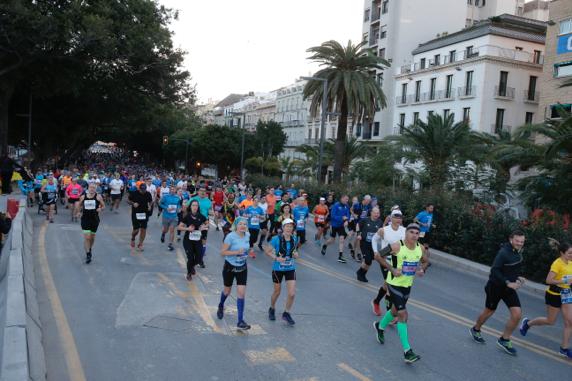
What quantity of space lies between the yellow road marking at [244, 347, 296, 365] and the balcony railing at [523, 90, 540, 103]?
42108 mm

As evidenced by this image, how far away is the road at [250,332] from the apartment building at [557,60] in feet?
83.4

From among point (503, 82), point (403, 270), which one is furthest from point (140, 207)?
point (503, 82)

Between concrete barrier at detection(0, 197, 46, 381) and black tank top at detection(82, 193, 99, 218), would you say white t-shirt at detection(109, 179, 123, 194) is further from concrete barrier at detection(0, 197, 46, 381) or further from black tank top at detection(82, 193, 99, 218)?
concrete barrier at detection(0, 197, 46, 381)

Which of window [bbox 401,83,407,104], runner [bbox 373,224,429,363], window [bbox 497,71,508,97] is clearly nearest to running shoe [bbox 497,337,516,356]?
runner [bbox 373,224,429,363]

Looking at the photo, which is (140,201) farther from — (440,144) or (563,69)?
(563,69)

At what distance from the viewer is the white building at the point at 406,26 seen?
178ft

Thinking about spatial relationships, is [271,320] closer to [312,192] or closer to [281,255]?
[281,255]

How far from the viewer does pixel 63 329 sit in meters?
7.16

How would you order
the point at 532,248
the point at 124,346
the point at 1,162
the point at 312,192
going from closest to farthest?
the point at 124,346 → the point at 532,248 → the point at 1,162 → the point at 312,192

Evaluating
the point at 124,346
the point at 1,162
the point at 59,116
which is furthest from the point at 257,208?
the point at 59,116

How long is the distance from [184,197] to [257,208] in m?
2.15

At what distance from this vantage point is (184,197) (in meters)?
15.0

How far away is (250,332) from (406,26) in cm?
5194

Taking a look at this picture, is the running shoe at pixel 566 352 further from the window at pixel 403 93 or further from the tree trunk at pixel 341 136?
the window at pixel 403 93
